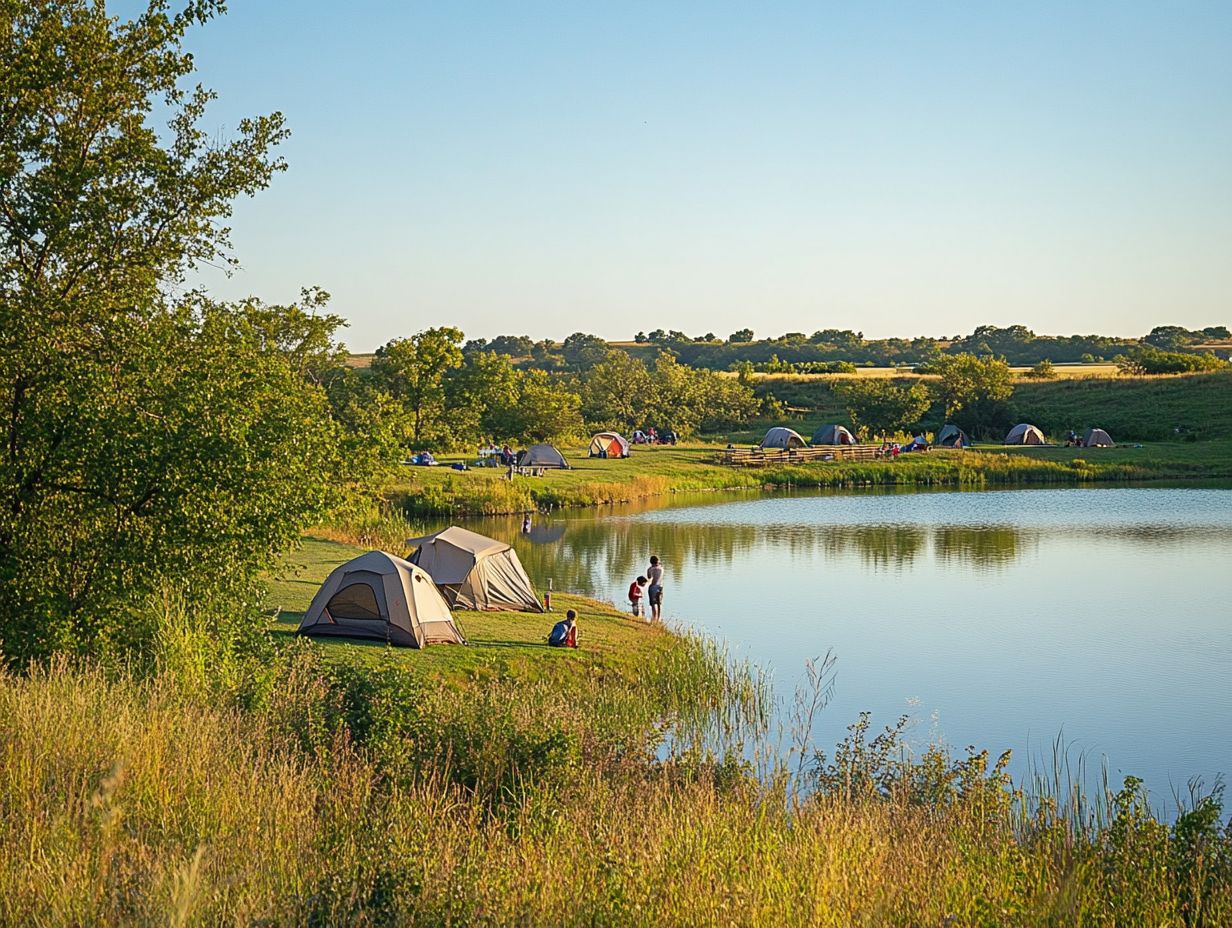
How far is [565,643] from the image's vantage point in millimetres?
18297

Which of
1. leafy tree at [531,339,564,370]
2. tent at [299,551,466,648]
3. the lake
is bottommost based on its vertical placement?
the lake

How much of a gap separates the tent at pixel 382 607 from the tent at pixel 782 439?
171 feet

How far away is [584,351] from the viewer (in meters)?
180

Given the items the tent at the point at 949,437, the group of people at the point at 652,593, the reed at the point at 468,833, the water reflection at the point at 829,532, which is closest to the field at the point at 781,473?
the water reflection at the point at 829,532

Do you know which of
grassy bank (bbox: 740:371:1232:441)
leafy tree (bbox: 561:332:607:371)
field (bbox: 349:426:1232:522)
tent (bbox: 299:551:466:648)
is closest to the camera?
tent (bbox: 299:551:466:648)

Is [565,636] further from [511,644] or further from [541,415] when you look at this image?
[541,415]

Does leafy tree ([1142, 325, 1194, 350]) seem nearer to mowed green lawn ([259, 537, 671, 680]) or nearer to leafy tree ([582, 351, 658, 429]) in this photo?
leafy tree ([582, 351, 658, 429])

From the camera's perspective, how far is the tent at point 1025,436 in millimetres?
72625

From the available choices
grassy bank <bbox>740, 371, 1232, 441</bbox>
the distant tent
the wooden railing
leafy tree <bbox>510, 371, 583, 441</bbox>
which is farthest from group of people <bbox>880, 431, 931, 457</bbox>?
leafy tree <bbox>510, 371, 583, 441</bbox>

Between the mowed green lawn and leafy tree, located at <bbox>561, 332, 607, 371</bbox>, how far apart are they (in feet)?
423

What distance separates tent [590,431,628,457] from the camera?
62.6 metres

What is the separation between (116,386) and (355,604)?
6.88 meters

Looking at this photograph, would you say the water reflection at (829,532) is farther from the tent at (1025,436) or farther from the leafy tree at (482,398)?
the tent at (1025,436)

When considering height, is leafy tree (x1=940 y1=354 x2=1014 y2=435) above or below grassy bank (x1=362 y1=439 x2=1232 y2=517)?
above
